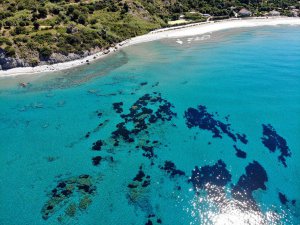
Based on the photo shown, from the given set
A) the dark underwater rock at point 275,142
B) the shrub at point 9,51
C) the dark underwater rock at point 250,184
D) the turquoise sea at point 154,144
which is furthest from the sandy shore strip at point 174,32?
the dark underwater rock at point 250,184

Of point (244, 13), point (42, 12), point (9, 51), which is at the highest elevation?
point (42, 12)

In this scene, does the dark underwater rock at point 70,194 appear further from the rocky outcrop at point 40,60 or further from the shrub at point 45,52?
the shrub at point 45,52

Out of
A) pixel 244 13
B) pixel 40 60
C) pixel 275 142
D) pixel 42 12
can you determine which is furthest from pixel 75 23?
pixel 244 13

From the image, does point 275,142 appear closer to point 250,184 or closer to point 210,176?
point 250,184

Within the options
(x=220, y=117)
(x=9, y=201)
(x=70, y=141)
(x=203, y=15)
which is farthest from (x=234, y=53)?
(x=9, y=201)

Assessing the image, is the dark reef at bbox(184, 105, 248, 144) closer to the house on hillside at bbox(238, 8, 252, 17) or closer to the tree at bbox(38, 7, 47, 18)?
the tree at bbox(38, 7, 47, 18)

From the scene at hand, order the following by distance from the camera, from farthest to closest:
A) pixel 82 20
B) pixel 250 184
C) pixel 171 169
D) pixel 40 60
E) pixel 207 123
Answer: pixel 82 20 → pixel 40 60 → pixel 207 123 → pixel 171 169 → pixel 250 184

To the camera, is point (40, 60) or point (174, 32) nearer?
point (40, 60)
